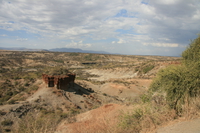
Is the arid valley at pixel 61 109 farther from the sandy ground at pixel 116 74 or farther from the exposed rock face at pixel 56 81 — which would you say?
the sandy ground at pixel 116 74

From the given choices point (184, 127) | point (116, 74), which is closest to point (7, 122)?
point (184, 127)

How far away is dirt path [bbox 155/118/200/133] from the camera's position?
17.7 ft

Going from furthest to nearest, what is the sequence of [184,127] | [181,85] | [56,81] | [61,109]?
1. [56,81]
2. [61,109]
3. [181,85]
4. [184,127]

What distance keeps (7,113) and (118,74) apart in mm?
48184

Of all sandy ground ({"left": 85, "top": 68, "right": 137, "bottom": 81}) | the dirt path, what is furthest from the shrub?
sandy ground ({"left": 85, "top": 68, "right": 137, "bottom": 81})

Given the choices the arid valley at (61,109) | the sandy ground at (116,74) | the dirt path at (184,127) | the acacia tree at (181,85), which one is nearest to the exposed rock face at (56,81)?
the arid valley at (61,109)

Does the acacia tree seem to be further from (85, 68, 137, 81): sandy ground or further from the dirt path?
(85, 68, 137, 81): sandy ground

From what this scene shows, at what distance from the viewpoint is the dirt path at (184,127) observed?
539cm

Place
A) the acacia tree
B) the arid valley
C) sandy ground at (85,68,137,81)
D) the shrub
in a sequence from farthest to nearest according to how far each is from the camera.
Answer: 1. sandy ground at (85,68,137,81)
2. the shrub
3. the arid valley
4. the acacia tree

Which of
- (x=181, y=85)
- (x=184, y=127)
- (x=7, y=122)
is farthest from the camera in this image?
(x=7, y=122)

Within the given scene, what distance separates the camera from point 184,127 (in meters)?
5.71

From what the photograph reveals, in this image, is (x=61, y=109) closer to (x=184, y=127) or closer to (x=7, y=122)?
(x=7, y=122)

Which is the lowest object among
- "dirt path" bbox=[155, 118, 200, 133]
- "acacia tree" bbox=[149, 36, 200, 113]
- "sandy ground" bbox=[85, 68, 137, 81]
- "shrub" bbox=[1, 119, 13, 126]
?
"sandy ground" bbox=[85, 68, 137, 81]

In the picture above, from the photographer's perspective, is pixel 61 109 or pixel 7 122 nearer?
pixel 7 122
